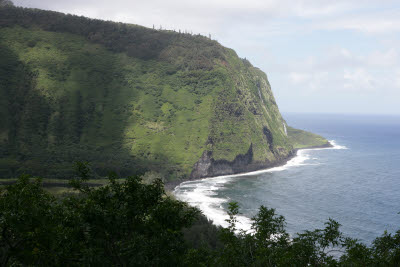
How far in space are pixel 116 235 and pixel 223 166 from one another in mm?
147795

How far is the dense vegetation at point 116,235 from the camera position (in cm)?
1866

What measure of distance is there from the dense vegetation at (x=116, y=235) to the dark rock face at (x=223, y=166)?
133107 millimetres

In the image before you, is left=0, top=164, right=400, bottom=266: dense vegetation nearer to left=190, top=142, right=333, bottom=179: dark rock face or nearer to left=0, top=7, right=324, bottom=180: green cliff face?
left=0, top=7, right=324, bottom=180: green cliff face

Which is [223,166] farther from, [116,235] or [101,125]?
[116,235]

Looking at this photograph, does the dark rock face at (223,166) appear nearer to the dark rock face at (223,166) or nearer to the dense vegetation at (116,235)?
the dark rock face at (223,166)

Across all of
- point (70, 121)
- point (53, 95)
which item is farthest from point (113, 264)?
point (53, 95)

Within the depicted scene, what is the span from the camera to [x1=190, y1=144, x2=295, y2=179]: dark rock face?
526ft

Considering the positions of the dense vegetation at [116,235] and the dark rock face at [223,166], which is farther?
the dark rock face at [223,166]

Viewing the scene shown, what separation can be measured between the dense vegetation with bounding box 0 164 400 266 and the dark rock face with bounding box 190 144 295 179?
133 metres

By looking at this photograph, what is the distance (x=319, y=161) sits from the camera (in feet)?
651

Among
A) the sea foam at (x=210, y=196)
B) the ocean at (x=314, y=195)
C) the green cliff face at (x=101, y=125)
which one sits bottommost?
the sea foam at (x=210, y=196)

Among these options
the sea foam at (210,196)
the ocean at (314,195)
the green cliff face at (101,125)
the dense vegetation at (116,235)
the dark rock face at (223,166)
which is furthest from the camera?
the dark rock face at (223,166)

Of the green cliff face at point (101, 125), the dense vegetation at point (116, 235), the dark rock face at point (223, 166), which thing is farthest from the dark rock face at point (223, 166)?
the dense vegetation at point (116, 235)

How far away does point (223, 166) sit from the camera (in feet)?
550
